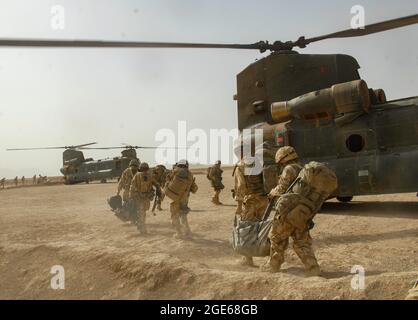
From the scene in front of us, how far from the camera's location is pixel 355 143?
8.74 m

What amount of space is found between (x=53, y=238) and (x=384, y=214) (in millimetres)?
7516

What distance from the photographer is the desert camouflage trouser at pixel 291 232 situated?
437 cm

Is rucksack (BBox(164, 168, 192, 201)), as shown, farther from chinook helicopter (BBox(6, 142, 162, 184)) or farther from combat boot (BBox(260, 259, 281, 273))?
chinook helicopter (BBox(6, 142, 162, 184))

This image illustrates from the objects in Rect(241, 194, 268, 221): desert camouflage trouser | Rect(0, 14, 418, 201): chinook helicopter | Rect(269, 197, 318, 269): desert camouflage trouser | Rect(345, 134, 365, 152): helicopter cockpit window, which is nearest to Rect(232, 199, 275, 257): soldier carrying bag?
Rect(269, 197, 318, 269): desert camouflage trouser

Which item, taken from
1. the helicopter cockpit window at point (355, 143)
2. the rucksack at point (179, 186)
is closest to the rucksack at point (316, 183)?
the rucksack at point (179, 186)

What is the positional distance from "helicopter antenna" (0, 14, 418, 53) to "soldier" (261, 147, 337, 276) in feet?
7.93

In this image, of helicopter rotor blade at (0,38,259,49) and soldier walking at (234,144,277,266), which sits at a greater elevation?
helicopter rotor blade at (0,38,259,49)

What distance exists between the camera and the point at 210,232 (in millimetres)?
8164

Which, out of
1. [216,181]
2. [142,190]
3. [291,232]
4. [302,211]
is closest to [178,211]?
[142,190]

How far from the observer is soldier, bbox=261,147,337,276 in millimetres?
4352

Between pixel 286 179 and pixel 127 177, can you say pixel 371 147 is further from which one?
pixel 127 177

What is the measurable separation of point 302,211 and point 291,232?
314 millimetres
